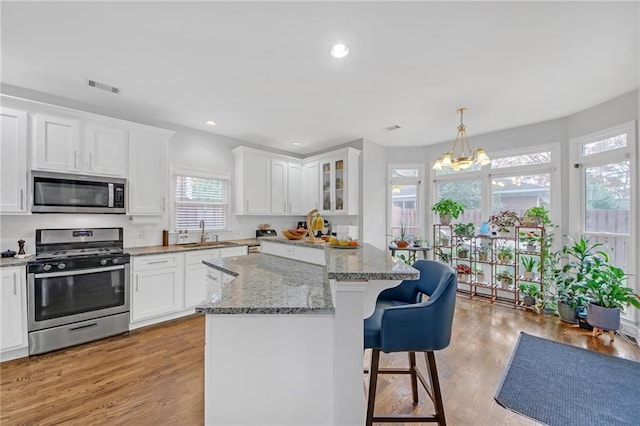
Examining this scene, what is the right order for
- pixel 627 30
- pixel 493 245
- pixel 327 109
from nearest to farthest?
pixel 627 30 → pixel 327 109 → pixel 493 245

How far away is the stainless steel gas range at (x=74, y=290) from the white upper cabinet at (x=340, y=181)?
3086mm

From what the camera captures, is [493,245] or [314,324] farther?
[493,245]

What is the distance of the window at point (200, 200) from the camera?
4.09 meters

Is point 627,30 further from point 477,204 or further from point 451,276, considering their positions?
point 477,204

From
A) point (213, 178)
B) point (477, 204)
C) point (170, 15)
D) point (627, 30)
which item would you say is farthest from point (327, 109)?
point (477, 204)

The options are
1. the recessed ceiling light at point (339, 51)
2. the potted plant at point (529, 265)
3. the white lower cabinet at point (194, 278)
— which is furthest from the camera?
the potted plant at point (529, 265)

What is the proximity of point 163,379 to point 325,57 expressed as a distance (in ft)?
10.0

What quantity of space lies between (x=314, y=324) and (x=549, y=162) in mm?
4528

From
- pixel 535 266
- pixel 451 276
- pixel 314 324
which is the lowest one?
pixel 535 266

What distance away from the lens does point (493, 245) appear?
437cm

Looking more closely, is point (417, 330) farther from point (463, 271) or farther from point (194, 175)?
point (194, 175)

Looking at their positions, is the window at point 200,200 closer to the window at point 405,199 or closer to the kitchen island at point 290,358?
the window at point 405,199

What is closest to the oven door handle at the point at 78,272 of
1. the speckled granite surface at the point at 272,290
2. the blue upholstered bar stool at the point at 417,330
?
the speckled granite surface at the point at 272,290

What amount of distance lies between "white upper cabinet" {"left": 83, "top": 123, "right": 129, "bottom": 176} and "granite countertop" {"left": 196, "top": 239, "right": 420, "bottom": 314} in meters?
2.16
